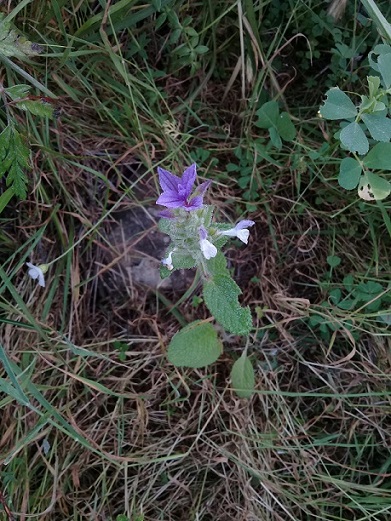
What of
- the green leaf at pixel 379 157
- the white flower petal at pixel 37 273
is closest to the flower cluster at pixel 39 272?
the white flower petal at pixel 37 273

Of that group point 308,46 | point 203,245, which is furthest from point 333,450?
point 308,46

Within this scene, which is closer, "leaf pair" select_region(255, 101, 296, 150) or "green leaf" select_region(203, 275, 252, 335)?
"green leaf" select_region(203, 275, 252, 335)

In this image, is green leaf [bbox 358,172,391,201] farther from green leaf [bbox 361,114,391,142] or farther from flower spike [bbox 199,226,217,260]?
flower spike [bbox 199,226,217,260]

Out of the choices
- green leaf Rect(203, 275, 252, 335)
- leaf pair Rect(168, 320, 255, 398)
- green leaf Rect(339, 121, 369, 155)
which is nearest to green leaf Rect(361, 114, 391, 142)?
green leaf Rect(339, 121, 369, 155)

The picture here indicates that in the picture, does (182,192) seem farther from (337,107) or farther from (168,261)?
Result: (337,107)

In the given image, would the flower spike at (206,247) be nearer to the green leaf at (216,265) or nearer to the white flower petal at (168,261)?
the white flower petal at (168,261)

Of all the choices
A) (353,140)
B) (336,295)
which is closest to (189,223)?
(353,140)
